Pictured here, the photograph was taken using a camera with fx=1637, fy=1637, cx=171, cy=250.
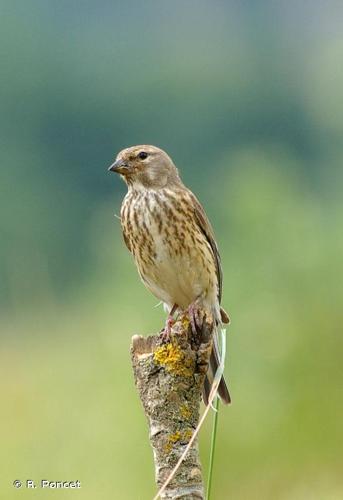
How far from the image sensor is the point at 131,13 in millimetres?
75375

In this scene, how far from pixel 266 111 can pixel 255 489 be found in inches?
1735

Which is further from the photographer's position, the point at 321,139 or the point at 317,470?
the point at 321,139

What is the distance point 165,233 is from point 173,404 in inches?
92.1

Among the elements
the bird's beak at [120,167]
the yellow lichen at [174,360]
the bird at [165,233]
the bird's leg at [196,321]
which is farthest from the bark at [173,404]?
the bird's beak at [120,167]

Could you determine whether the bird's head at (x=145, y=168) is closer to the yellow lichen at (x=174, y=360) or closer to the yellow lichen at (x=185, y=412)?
the yellow lichen at (x=174, y=360)

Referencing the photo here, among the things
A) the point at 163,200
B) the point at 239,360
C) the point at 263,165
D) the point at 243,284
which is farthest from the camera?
the point at 263,165

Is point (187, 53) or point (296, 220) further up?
point (296, 220)

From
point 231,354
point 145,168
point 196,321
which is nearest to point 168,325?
point 196,321

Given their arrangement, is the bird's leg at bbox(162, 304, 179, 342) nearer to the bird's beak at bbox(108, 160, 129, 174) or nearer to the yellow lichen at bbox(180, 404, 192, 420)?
the yellow lichen at bbox(180, 404, 192, 420)

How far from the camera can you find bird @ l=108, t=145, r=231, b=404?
7426 millimetres

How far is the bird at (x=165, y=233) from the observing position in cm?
743

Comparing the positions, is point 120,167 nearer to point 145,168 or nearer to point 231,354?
point 145,168

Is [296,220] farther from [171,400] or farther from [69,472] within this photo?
[171,400]

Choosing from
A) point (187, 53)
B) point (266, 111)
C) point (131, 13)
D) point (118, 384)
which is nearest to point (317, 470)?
point (118, 384)
